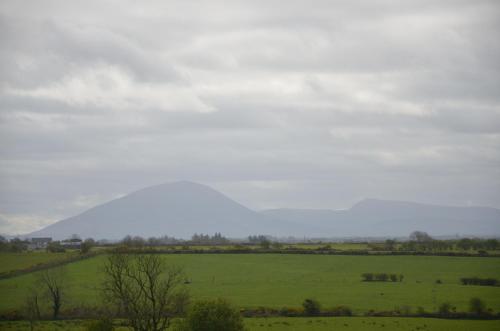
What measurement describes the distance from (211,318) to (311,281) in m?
50.8

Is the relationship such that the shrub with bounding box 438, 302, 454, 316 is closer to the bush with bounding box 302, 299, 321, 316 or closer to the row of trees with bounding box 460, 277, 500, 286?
the bush with bounding box 302, 299, 321, 316

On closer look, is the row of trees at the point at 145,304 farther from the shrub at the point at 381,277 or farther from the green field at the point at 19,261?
the shrub at the point at 381,277

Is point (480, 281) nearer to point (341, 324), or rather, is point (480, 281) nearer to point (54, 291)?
point (341, 324)

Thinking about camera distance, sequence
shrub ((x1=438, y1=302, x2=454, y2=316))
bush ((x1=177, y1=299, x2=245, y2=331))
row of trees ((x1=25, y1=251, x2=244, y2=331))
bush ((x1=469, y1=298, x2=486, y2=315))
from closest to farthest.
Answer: bush ((x1=177, y1=299, x2=245, y2=331)), row of trees ((x1=25, y1=251, x2=244, y2=331)), bush ((x1=469, y1=298, x2=486, y2=315)), shrub ((x1=438, y1=302, x2=454, y2=316))

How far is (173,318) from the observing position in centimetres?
6756

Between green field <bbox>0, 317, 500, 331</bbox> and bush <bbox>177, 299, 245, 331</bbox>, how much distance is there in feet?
33.7

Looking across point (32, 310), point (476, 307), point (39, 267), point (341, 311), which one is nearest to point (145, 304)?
point (32, 310)

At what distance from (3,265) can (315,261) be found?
203 feet

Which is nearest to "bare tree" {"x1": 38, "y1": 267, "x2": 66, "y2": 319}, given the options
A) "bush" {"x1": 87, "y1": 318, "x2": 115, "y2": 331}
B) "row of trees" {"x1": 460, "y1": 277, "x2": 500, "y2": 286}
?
"bush" {"x1": 87, "y1": 318, "x2": 115, "y2": 331}

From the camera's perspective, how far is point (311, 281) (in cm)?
9912

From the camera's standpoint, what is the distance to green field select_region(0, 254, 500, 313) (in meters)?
79.1

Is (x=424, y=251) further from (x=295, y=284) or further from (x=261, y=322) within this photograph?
(x=261, y=322)

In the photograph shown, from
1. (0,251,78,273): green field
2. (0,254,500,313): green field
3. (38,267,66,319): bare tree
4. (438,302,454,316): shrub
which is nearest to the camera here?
(438,302,454,316): shrub

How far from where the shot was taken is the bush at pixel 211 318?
166 feet
